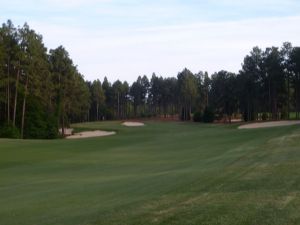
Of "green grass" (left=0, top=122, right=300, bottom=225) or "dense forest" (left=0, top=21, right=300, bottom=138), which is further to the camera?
"dense forest" (left=0, top=21, right=300, bottom=138)

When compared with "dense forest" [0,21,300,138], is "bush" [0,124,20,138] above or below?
below

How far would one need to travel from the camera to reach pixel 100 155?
1236 inches

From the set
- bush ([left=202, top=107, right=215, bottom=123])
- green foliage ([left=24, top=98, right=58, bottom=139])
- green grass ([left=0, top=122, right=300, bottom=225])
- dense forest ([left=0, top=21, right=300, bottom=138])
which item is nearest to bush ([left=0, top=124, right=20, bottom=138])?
dense forest ([left=0, top=21, right=300, bottom=138])

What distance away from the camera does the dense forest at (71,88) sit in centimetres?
6769

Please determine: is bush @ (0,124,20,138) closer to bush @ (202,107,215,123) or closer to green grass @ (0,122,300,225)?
green grass @ (0,122,300,225)

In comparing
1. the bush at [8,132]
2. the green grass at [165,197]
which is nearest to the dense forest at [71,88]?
the bush at [8,132]

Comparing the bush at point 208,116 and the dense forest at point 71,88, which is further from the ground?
the dense forest at point 71,88

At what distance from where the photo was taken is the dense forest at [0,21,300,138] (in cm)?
6769

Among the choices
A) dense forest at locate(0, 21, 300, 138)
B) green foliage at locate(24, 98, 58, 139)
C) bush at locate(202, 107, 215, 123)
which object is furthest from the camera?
bush at locate(202, 107, 215, 123)

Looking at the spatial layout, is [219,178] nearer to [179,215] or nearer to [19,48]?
[179,215]

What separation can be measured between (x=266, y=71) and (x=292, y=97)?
23.1 metres

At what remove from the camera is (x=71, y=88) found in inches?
3312

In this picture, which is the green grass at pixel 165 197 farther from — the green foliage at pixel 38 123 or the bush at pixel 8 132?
the green foliage at pixel 38 123

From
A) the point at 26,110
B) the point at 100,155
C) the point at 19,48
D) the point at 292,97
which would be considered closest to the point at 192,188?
the point at 100,155
